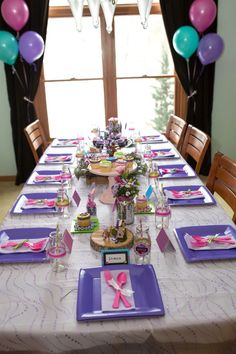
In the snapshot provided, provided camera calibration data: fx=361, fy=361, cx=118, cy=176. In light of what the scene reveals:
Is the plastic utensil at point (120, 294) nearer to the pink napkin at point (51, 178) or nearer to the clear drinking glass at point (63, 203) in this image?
the clear drinking glass at point (63, 203)

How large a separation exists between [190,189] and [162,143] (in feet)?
3.49

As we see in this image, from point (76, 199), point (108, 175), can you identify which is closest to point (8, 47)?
point (108, 175)

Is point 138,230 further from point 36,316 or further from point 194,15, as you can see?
point 194,15

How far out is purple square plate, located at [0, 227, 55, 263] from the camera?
4.33 ft

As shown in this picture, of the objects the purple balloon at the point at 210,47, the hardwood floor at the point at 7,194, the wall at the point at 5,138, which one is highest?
the purple balloon at the point at 210,47

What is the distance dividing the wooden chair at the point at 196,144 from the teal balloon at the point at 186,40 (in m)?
0.94

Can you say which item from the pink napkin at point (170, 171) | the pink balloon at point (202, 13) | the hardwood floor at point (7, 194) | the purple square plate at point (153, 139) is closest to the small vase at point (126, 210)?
the pink napkin at point (170, 171)

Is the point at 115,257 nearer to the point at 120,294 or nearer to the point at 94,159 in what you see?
the point at 120,294

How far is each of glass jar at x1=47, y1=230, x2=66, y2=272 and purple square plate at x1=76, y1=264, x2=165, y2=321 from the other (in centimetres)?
9

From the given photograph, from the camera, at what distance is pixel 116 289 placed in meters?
1.14

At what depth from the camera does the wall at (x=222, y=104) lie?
11.9ft

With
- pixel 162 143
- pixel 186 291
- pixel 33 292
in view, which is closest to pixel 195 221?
pixel 186 291

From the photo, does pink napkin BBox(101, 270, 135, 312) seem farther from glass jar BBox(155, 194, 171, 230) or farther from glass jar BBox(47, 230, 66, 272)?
glass jar BBox(155, 194, 171, 230)

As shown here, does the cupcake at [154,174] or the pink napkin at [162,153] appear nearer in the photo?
the cupcake at [154,174]
